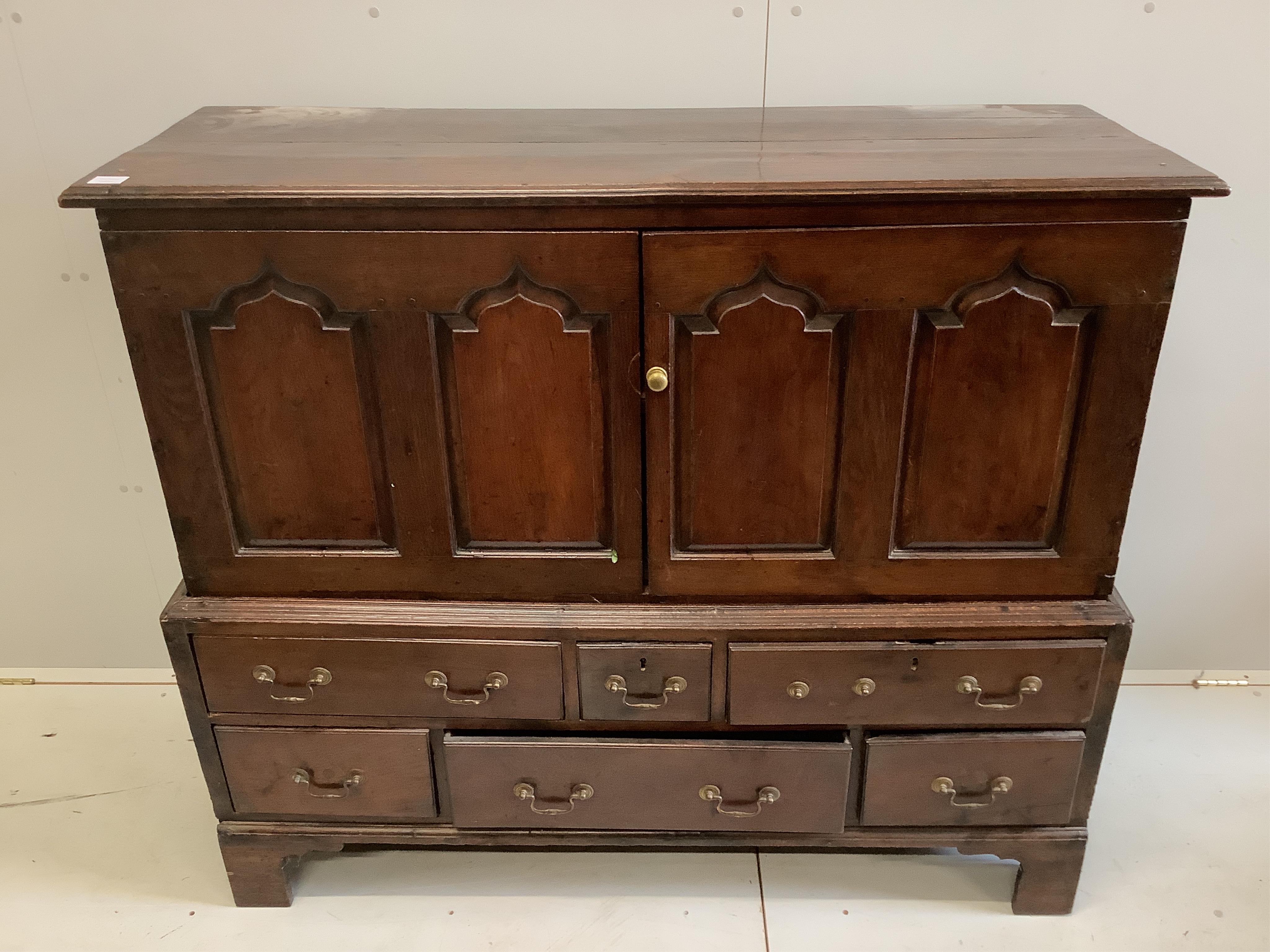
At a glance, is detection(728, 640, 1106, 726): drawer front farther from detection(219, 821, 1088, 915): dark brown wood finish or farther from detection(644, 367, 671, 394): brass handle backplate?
detection(644, 367, 671, 394): brass handle backplate

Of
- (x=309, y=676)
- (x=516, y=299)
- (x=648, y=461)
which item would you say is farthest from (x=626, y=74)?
(x=309, y=676)

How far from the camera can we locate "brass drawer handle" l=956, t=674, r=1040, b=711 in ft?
5.18

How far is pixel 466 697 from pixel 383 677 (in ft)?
0.44

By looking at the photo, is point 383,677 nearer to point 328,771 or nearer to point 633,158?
point 328,771

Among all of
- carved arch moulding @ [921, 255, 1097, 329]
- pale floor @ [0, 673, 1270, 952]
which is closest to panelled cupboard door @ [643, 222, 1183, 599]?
carved arch moulding @ [921, 255, 1097, 329]

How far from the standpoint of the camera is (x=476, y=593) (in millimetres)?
1576

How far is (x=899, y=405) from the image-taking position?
1413mm

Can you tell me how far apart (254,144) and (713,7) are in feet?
2.55

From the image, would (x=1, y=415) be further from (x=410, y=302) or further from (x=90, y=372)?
(x=410, y=302)

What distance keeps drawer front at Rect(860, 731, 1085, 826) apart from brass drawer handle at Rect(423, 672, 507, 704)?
59 centimetres

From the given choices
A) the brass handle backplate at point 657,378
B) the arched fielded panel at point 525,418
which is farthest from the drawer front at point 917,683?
the brass handle backplate at point 657,378

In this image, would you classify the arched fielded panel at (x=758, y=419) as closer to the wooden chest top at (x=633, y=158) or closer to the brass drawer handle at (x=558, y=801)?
the wooden chest top at (x=633, y=158)

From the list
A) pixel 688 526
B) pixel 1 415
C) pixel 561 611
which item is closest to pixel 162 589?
pixel 1 415

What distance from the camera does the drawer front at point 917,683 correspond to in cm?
156
